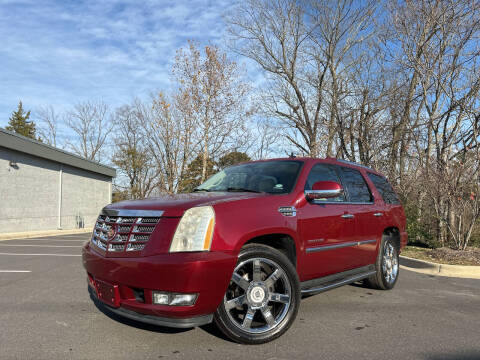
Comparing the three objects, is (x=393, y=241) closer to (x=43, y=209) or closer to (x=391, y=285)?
(x=391, y=285)

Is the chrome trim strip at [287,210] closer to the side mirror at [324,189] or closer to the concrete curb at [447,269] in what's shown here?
the side mirror at [324,189]

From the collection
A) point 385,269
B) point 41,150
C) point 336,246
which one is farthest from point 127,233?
point 41,150

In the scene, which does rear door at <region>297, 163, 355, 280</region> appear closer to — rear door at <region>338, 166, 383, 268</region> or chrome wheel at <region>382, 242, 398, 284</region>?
rear door at <region>338, 166, 383, 268</region>

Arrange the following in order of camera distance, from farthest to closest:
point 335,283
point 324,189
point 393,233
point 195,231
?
point 393,233 → point 335,283 → point 324,189 → point 195,231

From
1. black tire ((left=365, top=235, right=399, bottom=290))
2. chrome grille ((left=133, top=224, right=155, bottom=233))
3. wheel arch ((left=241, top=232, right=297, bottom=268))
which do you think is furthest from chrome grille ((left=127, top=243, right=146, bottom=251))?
black tire ((left=365, top=235, right=399, bottom=290))

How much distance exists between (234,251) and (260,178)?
4.46ft

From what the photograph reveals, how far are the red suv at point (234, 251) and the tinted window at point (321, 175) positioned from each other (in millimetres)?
17

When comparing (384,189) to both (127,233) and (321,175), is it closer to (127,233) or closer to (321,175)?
(321,175)

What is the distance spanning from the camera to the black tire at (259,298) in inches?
123

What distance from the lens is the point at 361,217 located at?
463cm

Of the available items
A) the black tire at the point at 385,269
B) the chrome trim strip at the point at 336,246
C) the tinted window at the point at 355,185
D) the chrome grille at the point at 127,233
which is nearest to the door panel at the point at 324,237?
the chrome trim strip at the point at 336,246

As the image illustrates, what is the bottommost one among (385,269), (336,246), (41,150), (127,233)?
(385,269)

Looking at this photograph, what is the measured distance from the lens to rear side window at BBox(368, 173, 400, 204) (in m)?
5.55

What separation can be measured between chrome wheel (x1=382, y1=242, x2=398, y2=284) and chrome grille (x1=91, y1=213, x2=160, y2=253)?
3698 mm
